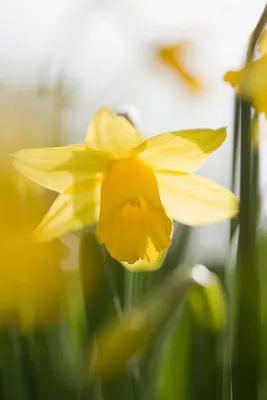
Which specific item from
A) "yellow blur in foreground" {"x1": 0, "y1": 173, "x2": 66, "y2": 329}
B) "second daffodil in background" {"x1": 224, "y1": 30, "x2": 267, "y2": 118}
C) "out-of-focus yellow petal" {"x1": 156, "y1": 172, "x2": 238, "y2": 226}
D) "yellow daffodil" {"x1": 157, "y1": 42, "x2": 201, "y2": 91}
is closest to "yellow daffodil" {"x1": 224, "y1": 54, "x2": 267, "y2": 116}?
"second daffodil in background" {"x1": 224, "y1": 30, "x2": 267, "y2": 118}

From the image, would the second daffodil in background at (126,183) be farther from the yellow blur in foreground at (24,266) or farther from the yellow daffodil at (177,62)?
the yellow daffodil at (177,62)

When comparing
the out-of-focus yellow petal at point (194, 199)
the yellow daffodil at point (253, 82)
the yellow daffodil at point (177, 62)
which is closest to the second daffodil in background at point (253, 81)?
the yellow daffodil at point (253, 82)

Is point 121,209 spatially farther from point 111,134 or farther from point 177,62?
point 177,62

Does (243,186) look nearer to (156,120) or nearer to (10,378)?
(10,378)

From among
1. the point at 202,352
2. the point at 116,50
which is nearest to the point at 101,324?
the point at 202,352

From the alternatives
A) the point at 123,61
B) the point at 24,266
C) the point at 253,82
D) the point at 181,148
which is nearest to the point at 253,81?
the point at 253,82

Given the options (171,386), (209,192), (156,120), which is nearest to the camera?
(209,192)
